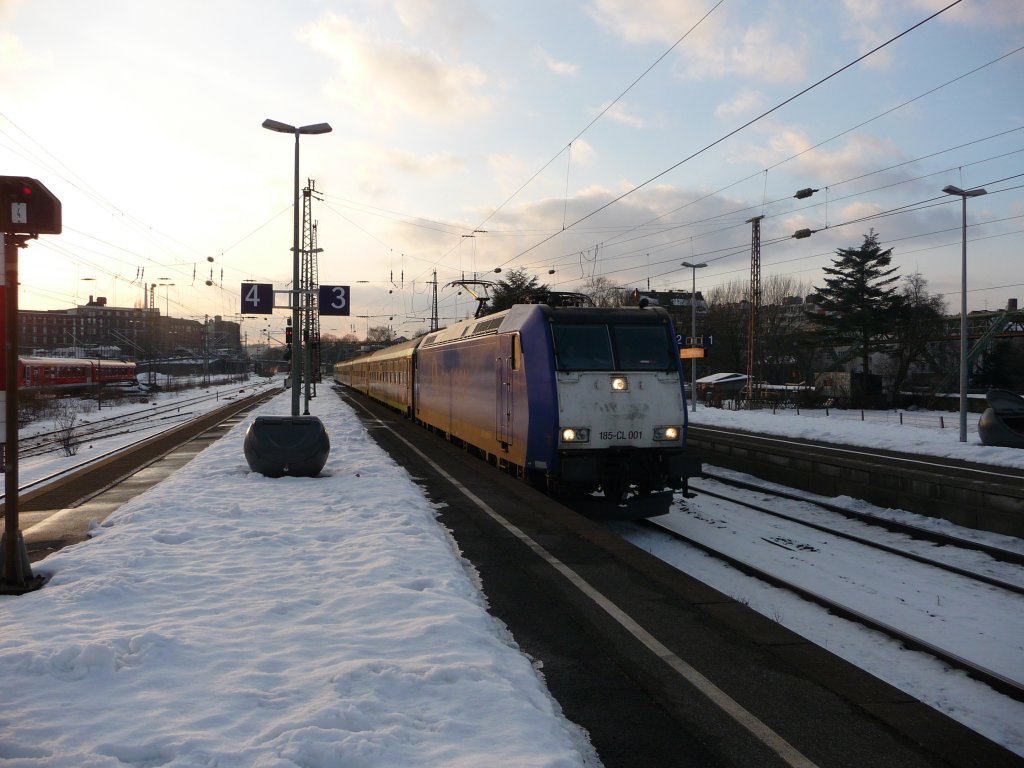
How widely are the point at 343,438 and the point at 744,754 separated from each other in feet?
57.2

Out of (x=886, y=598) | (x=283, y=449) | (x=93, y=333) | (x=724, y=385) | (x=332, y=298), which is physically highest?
(x=93, y=333)

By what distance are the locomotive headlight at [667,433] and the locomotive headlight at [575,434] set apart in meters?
1.13

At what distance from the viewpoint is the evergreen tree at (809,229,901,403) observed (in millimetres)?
44844

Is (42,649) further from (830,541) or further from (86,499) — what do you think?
(830,541)

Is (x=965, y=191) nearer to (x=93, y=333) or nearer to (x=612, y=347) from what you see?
(x=612, y=347)

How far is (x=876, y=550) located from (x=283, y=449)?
32.8 ft

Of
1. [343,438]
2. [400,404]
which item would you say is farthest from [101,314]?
[343,438]

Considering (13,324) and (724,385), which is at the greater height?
(13,324)

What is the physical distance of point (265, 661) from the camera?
14.8 ft

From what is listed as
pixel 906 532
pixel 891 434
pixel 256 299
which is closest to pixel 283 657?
pixel 906 532

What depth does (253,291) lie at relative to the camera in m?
20.1

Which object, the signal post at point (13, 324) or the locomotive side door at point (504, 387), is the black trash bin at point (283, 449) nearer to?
the locomotive side door at point (504, 387)

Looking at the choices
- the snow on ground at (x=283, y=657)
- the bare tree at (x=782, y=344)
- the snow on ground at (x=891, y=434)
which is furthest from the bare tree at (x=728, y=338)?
the snow on ground at (x=283, y=657)

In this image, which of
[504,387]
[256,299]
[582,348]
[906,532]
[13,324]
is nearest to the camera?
[13,324]
